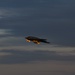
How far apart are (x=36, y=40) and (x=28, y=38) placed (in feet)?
35.4

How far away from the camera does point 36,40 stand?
425 feet

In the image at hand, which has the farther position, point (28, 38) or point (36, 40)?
point (28, 38)

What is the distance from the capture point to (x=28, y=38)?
13862 cm
